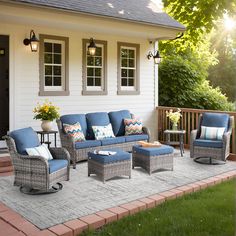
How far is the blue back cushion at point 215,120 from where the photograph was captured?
8.06 m

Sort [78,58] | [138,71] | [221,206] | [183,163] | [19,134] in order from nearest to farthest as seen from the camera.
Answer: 1. [221,206]
2. [19,134]
3. [183,163]
4. [78,58]
5. [138,71]

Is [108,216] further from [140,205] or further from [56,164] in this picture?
[56,164]

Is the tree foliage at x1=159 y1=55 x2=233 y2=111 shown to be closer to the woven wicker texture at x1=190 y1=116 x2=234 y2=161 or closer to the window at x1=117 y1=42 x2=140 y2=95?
the window at x1=117 y1=42 x2=140 y2=95

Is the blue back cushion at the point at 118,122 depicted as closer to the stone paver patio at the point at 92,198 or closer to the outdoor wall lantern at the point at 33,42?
the stone paver patio at the point at 92,198

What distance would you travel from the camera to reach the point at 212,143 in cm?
773

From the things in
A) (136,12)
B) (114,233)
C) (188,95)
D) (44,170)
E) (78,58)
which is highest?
(136,12)

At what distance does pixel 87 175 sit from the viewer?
21.9 ft

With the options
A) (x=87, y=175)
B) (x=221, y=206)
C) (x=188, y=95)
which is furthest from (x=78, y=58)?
(x=221, y=206)

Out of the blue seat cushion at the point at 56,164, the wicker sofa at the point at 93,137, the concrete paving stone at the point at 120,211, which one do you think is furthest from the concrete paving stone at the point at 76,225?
the wicker sofa at the point at 93,137

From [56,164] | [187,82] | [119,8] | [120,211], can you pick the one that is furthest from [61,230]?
[187,82]

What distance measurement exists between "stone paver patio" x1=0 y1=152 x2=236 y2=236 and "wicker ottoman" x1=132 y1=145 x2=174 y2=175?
0.44ft

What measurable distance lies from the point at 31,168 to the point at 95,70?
15.7 ft

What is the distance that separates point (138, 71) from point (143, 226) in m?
6.79

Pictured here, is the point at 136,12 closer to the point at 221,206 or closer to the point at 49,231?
the point at 221,206
